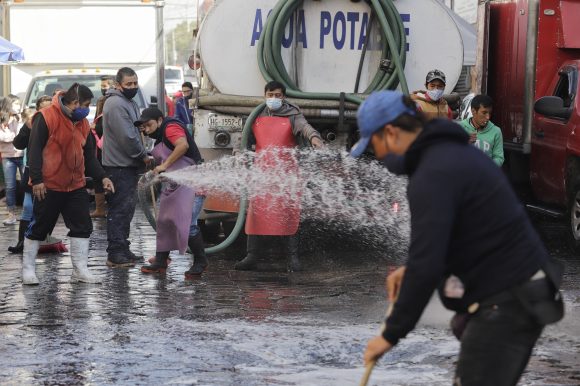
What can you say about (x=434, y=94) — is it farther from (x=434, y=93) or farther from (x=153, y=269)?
(x=153, y=269)

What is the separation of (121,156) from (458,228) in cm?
723

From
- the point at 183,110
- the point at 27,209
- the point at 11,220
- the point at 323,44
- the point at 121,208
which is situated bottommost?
the point at 11,220

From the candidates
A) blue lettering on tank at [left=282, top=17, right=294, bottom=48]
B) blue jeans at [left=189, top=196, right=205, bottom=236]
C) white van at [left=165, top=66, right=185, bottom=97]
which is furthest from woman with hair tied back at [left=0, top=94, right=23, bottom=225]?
white van at [left=165, top=66, right=185, bottom=97]

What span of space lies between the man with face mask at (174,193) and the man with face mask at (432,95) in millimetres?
2308

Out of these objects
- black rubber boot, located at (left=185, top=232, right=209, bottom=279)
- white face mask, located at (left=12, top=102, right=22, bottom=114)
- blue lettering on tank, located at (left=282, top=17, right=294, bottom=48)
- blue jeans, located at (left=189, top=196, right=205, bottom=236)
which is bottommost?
black rubber boot, located at (left=185, top=232, right=209, bottom=279)

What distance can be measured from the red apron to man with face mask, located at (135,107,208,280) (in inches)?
23.0

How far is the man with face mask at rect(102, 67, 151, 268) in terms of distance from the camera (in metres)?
10.9

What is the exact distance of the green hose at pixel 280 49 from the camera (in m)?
11.2

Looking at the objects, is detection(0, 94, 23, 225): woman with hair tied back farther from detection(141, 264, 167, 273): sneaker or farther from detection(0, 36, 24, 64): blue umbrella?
detection(141, 264, 167, 273): sneaker

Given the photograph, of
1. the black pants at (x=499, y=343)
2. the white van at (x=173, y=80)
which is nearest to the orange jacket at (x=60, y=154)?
the black pants at (x=499, y=343)

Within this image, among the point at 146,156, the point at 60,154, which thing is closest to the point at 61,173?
the point at 60,154

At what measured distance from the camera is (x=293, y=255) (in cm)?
1093

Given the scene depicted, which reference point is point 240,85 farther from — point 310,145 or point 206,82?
point 310,145

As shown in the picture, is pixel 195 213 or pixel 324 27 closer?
pixel 195 213
